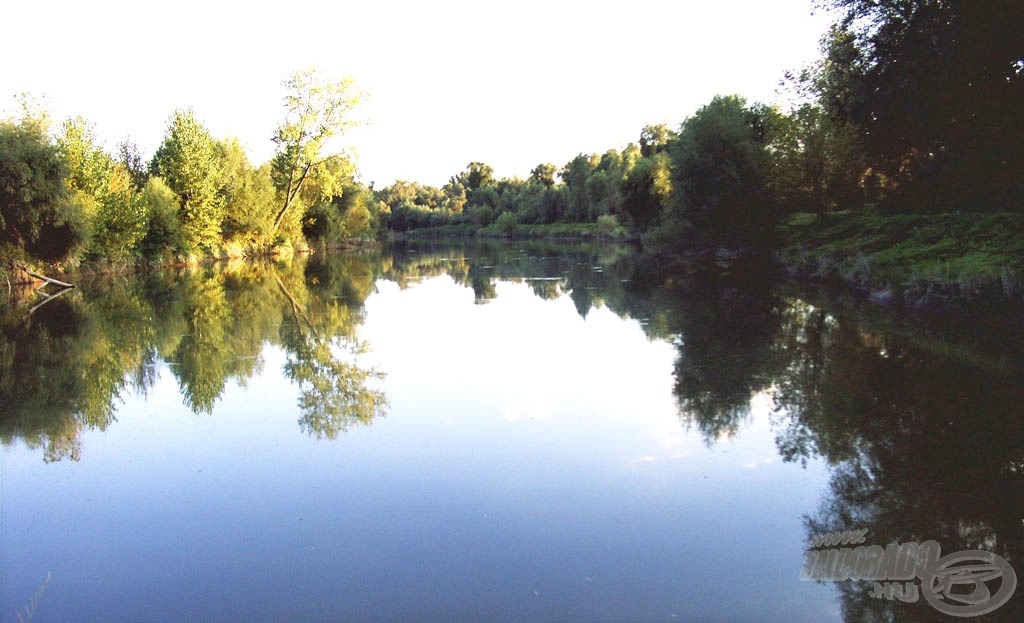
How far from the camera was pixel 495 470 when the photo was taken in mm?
6215

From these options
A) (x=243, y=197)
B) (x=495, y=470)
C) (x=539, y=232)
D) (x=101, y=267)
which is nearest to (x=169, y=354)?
(x=495, y=470)

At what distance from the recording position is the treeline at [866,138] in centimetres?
1616

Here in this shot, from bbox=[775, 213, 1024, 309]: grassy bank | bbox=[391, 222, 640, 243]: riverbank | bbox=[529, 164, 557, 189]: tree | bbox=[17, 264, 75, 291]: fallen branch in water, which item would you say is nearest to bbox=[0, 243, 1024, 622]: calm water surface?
bbox=[775, 213, 1024, 309]: grassy bank

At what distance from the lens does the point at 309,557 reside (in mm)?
4613

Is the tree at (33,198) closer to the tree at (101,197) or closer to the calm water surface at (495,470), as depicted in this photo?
the tree at (101,197)

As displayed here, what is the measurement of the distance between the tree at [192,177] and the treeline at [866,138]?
86.9 ft

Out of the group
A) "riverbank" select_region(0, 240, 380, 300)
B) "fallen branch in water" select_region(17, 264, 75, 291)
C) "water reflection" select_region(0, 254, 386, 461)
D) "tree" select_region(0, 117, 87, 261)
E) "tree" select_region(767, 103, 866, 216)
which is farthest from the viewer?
"tree" select_region(767, 103, 866, 216)

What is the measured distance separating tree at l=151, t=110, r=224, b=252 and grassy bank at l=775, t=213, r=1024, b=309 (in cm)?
3219

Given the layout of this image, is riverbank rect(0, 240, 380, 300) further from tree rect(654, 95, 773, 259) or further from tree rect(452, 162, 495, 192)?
tree rect(452, 162, 495, 192)

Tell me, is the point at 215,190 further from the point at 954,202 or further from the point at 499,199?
the point at 499,199

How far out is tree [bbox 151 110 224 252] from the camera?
125 feet

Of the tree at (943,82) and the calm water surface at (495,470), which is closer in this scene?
the calm water surface at (495,470)

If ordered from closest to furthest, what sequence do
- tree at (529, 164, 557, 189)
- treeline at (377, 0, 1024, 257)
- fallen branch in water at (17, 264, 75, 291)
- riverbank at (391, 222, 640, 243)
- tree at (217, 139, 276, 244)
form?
treeline at (377, 0, 1024, 257) → fallen branch in water at (17, 264, 75, 291) → tree at (217, 139, 276, 244) → riverbank at (391, 222, 640, 243) → tree at (529, 164, 557, 189)

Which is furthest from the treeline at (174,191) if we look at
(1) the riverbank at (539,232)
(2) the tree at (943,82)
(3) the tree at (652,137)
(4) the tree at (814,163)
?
(3) the tree at (652,137)
